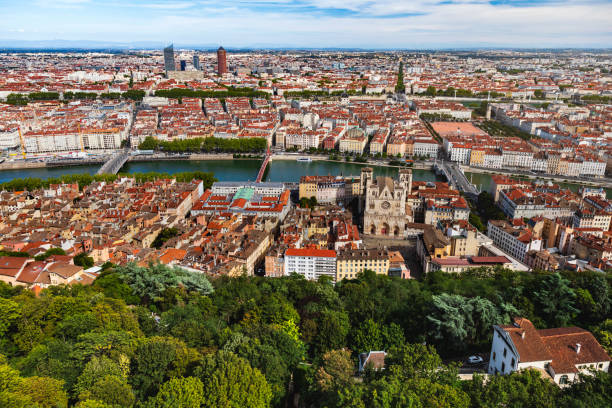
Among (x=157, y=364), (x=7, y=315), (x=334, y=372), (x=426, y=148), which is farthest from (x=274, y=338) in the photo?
(x=426, y=148)

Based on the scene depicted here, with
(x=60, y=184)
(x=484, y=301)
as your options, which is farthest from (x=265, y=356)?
(x=60, y=184)

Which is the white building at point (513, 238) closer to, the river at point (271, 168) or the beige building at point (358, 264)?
the beige building at point (358, 264)

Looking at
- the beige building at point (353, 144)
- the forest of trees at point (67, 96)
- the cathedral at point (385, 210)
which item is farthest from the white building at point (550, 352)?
the forest of trees at point (67, 96)

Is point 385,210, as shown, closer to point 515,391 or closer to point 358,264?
point 358,264

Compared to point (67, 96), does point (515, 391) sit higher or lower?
lower

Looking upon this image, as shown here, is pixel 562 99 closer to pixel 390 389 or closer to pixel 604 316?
pixel 604 316

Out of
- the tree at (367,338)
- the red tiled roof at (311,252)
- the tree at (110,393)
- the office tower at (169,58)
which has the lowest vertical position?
the red tiled roof at (311,252)

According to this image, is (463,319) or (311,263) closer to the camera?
(463,319)
